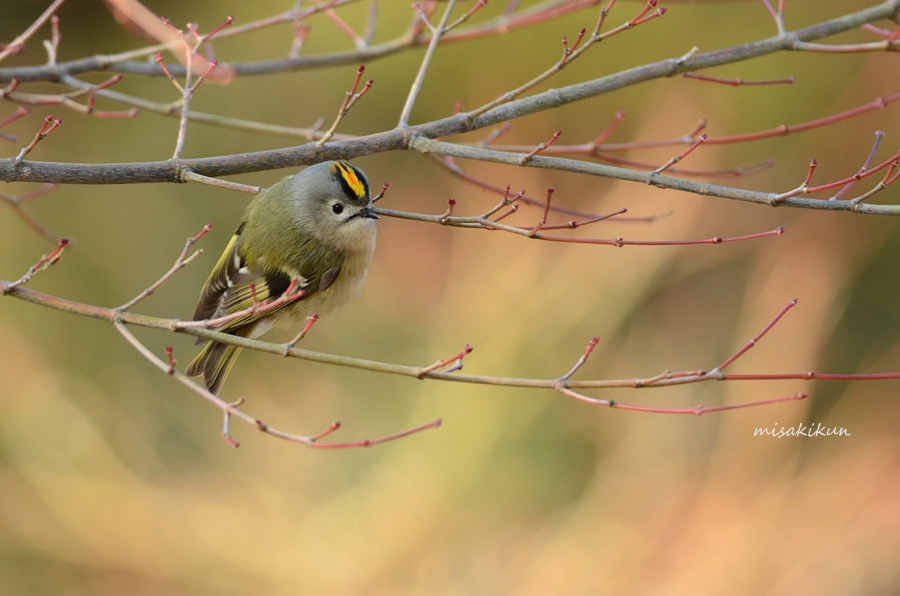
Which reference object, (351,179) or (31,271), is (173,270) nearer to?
(31,271)

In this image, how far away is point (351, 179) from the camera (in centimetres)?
139

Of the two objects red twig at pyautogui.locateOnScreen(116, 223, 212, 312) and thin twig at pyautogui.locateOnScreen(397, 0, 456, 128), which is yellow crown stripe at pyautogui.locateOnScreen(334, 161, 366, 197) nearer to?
thin twig at pyautogui.locateOnScreen(397, 0, 456, 128)

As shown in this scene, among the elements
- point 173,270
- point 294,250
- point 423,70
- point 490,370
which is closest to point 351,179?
point 294,250

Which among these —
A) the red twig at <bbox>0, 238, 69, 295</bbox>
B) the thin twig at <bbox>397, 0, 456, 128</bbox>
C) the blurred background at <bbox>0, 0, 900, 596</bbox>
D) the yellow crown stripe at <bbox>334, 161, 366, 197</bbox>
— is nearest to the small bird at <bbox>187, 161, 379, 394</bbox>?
the yellow crown stripe at <bbox>334, 161, 366, 197</bbox>

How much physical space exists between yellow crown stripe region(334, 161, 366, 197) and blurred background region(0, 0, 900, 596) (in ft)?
5.23

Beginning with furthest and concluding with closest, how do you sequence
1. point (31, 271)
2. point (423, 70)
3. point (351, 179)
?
point (351, 179) → point (423, 70) → point (31, 271)

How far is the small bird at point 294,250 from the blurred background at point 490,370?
1.56 m

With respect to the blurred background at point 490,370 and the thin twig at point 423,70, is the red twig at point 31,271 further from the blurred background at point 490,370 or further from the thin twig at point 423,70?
the blurred background at point 490,370

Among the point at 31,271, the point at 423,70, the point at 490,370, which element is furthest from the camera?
the point at 490,370

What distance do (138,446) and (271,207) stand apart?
2.31m

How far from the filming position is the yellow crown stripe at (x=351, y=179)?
1383 millimetres

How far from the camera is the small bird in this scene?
1.41 meters

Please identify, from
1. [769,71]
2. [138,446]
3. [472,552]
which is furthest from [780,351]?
[138,446]

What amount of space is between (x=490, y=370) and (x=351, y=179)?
6.11 feet
